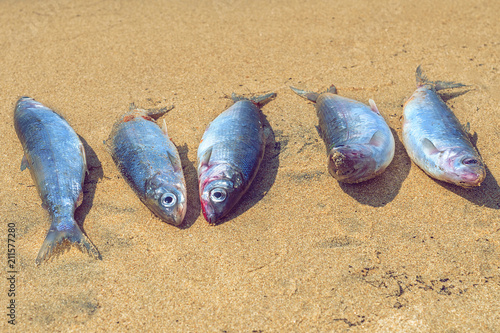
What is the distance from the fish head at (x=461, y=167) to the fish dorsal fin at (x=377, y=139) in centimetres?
59

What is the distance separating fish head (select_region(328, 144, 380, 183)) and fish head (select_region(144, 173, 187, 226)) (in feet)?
5.11

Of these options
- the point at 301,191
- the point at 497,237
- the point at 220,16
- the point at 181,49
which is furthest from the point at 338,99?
the point at 220,16

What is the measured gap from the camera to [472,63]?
581cm

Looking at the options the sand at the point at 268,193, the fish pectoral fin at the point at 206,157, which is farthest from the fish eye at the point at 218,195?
the fish pectoral fin at the point at 206,157

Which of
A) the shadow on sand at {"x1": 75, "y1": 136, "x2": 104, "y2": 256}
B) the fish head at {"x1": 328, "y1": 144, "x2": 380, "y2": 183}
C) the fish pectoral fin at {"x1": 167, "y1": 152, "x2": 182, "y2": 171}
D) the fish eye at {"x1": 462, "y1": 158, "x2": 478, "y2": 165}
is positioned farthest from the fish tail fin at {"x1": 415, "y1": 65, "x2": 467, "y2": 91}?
the shadow on sand at {"x1": 75, "y1": 136, "x2": 104, "y2": 256}

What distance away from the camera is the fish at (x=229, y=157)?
398cm

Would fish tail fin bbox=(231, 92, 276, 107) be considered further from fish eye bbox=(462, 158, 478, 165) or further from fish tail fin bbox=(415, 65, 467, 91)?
fish eye bbox=(462, 158, 478, 165)

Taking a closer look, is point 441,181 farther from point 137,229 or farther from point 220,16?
point 220,16

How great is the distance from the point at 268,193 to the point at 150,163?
1290mm

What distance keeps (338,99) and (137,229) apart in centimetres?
277

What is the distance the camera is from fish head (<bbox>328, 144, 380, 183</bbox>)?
3980 mm

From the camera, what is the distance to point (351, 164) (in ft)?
13.1

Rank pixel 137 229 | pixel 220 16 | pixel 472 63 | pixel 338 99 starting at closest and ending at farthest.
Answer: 1. pixel 137 229
2. pixel 338 99
3. pixel 472 63
4. pixel 220 16

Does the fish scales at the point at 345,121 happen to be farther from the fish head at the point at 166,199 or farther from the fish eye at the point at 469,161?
the fish head at the point at 166,199
